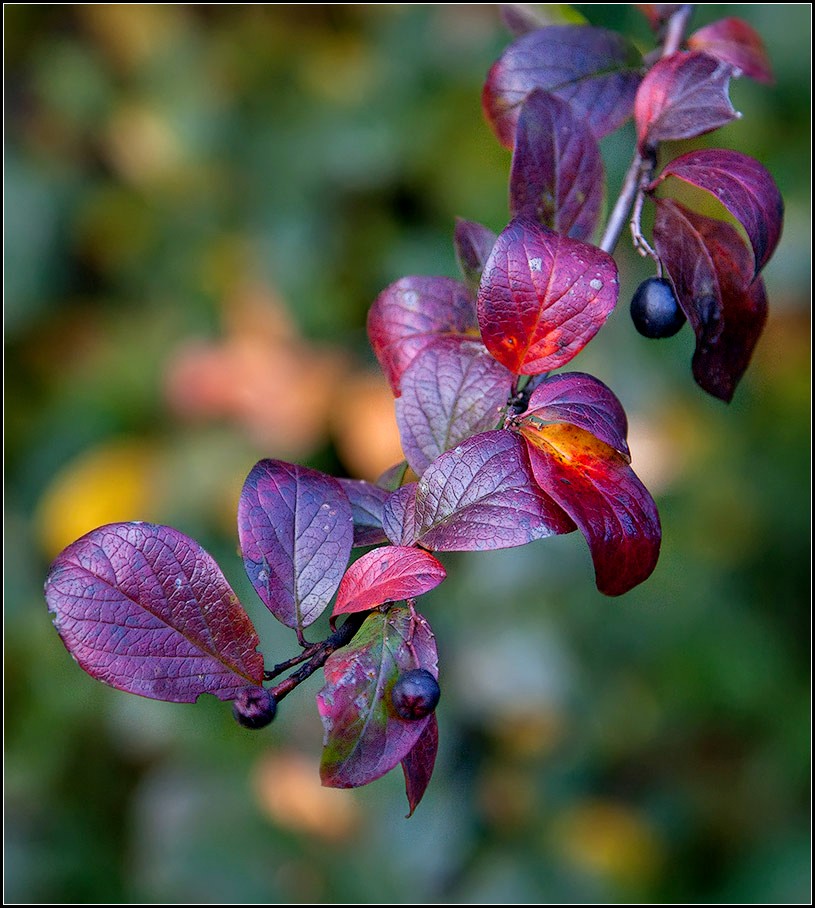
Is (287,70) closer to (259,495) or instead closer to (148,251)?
Result: (148,251)

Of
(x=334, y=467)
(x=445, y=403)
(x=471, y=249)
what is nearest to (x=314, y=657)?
(x=445, y=403)

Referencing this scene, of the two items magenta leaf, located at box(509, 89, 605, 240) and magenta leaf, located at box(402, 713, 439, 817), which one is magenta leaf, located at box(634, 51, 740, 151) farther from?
magenta leaf, located at box(402, 713, 439, 817)

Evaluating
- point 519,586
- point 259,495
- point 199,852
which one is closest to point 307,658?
point 259,495

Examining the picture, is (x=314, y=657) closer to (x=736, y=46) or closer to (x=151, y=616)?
(x=151, y=616)

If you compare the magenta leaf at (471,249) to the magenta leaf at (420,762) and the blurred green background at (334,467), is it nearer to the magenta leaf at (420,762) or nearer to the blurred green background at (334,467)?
the magenta leaf at (420,762)

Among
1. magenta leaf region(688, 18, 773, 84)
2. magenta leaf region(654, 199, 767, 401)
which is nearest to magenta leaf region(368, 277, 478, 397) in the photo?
magenta leaf region(654, 199, 767, 401)

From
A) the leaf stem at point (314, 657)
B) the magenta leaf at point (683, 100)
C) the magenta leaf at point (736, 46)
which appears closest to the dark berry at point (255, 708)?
the leaf stem at point (314, 657)
